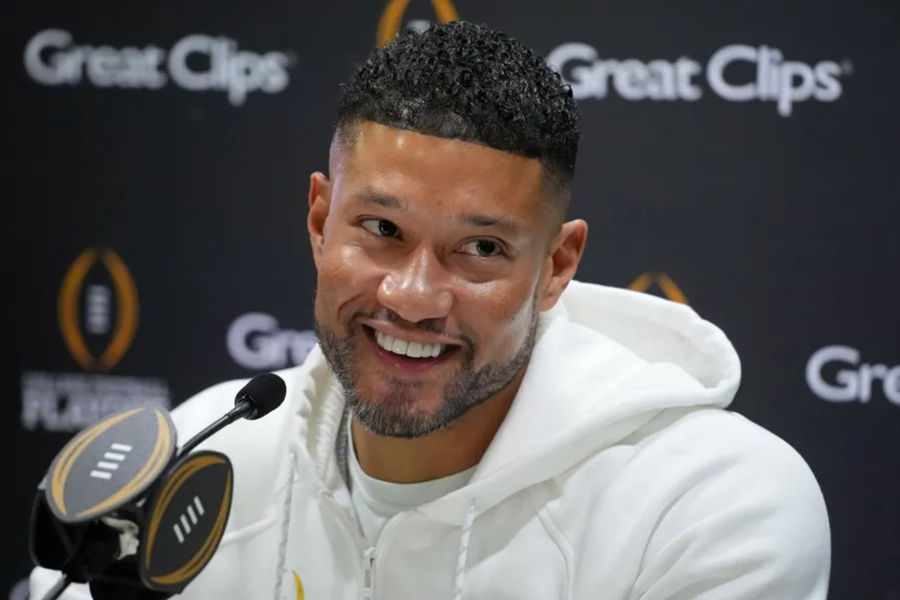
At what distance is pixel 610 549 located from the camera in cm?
142

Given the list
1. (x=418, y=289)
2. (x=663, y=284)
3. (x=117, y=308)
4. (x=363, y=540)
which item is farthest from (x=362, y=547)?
(x=117, y=308)

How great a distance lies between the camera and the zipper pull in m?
1.53

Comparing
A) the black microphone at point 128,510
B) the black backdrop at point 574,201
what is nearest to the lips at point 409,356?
the black microphone at point 128,510

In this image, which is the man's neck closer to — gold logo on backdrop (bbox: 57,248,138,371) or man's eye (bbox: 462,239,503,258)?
man's eye (bbox: 462,239,503,258)

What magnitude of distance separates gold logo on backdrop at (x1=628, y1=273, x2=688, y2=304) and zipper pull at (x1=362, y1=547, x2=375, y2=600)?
0.99m

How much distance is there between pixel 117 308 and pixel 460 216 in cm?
143

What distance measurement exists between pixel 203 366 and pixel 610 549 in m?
1.36

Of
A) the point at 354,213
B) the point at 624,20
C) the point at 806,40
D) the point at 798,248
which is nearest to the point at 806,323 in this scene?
the point at 798,248

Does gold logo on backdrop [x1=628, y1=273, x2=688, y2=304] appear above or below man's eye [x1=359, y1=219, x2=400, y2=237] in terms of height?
below

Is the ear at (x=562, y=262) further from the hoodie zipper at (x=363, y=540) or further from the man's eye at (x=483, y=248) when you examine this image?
the hoodie zipper at (x=363, y=540)

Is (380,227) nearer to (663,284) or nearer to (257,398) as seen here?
(257,398)

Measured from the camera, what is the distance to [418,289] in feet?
4.46

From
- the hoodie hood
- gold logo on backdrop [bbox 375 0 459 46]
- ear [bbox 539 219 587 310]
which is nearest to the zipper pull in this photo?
the hoodie hood

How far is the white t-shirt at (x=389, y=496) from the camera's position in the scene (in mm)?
1571
